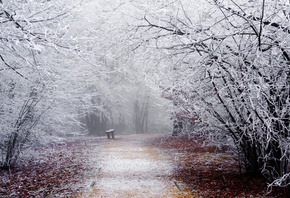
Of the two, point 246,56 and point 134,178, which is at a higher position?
point 246,56

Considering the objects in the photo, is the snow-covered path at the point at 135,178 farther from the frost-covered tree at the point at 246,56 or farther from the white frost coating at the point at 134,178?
the frost-covered tree at the point at 246,56

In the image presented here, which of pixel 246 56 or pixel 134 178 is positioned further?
pixel 134 178

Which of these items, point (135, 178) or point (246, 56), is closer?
point (246, 56)

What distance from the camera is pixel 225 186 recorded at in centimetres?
665

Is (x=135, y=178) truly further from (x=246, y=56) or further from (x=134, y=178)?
(x=246, y=56)

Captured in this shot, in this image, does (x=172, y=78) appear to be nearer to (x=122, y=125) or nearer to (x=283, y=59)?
(x=283, y=59)

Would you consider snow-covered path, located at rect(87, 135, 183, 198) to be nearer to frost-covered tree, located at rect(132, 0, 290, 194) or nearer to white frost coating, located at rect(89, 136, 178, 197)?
white frost coating, located at rect(89, 136, 178, 197)

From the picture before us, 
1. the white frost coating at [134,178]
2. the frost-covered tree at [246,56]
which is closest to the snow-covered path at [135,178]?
the white frost coating at [134,178]

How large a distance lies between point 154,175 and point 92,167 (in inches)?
96.4

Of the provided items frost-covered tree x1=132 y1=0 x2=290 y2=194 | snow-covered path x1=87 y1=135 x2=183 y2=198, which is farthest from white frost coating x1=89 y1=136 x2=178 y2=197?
frost-covered tree x1=132 y1=0 x2=290 y2=194

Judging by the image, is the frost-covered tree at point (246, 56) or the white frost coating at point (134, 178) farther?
the white frost coating at point (134, 178)

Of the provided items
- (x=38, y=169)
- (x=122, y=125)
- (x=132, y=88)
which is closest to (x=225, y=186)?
(x=38, y=169)

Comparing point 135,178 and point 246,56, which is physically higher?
point 246,56

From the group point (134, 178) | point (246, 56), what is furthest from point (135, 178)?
point (246, 56)
